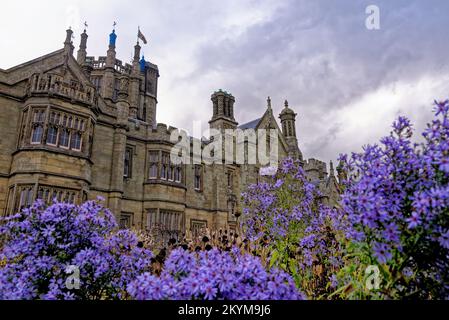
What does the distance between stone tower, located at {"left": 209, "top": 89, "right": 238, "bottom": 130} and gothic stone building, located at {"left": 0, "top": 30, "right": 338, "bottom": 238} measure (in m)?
3.89

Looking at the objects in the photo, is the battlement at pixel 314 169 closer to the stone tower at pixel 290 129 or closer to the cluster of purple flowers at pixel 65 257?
the stone tower at pixel 290 129

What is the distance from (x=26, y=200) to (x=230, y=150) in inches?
528

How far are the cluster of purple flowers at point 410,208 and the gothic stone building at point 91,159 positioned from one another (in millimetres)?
7434

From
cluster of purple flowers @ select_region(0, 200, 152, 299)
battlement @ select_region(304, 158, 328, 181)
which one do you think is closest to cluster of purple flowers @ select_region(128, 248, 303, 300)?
cluster of purple flowers @ select_region(0, 200, 152, 299)

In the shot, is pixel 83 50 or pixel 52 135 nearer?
pixel 52 135

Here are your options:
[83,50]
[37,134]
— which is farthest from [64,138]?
[83,50]

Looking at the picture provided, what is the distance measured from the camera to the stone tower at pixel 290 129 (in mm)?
28516

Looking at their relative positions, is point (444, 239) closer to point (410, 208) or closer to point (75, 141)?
point (410, 208)

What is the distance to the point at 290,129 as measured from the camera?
98.6 feet

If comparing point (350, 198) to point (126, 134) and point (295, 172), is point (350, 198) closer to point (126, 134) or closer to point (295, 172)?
point (295, 172)

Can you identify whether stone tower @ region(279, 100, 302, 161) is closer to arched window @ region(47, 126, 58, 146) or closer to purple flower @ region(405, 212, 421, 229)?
arched window @ region(47, 126, 58, 146)

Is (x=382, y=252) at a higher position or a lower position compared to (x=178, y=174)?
lower

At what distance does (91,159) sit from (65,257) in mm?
13277

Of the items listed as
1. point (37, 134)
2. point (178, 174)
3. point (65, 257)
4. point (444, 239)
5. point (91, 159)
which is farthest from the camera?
point (178, 174)
